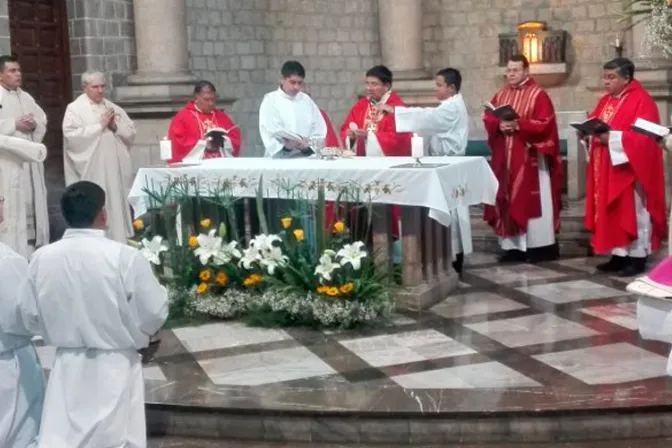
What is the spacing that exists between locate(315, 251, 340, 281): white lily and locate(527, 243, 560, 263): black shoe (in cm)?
275

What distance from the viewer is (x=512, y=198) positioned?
8.58 meters

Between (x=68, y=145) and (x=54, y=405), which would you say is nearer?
(x=54, y=405)

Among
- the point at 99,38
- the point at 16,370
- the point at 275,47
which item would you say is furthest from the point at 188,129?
the point at 16,370

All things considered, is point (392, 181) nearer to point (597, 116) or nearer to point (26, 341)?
point (597, 116)

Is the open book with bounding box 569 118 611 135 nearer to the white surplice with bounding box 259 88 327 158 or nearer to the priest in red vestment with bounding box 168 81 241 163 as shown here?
the white surplice with bounding box 259 88 327 158

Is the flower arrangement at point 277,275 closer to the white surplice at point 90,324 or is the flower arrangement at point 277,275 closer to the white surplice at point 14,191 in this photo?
the white surplice at point 14,191

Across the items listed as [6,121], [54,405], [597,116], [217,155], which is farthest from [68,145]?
[54,405]

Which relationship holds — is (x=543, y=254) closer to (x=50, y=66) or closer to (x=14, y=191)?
(x=14, y=191)

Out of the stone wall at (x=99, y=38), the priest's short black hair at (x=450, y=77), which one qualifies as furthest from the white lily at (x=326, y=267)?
the stone wall at (x=99, y=38)

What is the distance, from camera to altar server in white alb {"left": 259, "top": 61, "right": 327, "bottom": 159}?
788 cm

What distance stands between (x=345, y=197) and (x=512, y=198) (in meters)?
2.12

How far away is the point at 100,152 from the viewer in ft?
30.5

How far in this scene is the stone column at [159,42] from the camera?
34.8 ft

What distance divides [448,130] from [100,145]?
3057 mm
